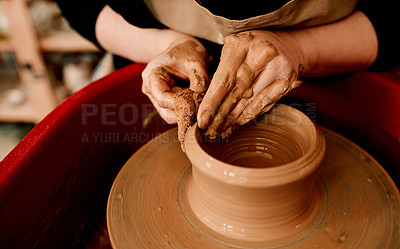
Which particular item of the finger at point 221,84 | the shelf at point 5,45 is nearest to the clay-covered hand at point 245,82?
the finger at point 221,84

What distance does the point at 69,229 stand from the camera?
3.21 ft

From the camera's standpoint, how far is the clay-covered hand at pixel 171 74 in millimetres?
878

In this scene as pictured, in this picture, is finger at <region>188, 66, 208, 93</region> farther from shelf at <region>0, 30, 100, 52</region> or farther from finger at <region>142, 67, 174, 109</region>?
shelf at <region>0, 30, 100, 52</region>

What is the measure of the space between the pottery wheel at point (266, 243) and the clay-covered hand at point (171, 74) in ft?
0.57

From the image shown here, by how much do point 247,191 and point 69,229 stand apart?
0.60m

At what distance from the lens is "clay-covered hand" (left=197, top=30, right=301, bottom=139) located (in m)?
0.78

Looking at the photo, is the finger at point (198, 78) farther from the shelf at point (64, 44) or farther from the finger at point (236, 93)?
the shelf at point (64, 44)

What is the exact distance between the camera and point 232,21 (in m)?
0.96

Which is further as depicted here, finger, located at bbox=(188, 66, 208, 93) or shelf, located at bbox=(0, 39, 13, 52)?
shelf, located at bbox=(0, 39, 13, 52)

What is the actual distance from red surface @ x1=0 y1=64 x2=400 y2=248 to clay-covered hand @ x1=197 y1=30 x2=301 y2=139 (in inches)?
17.2

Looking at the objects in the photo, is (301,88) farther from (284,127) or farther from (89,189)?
(89,189)

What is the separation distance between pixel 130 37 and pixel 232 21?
0.51 m
